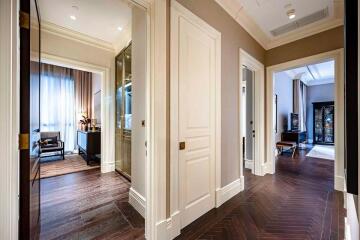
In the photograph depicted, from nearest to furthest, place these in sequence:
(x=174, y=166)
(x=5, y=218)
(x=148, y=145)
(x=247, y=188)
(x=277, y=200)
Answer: (x=5, y=218), (x=148, y=145), (x=174, y=166), (x=277, y=200), (x=247, y=188)

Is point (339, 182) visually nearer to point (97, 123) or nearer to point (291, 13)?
point (291, 13)

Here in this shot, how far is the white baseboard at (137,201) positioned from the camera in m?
2.31

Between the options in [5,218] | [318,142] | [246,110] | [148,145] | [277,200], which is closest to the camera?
[5,218]

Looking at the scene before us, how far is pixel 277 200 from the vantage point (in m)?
2.71

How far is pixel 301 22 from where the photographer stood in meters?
3.33

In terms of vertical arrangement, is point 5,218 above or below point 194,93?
below

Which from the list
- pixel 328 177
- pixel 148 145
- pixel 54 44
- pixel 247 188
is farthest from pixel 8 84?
pixel 328 177

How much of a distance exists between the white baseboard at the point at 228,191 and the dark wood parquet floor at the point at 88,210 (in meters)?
1.13

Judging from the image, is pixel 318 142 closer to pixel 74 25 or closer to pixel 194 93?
pixel 194 93

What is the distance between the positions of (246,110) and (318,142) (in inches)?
311

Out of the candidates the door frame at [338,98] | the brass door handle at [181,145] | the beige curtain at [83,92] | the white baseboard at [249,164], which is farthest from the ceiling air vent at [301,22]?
the beige curtain at [83,92]

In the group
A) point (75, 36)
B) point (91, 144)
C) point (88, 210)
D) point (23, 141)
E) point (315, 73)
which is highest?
point (315, 73)

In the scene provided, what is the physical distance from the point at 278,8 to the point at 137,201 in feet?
13.0

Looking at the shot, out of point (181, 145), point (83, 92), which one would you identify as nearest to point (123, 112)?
point (181, 145)
